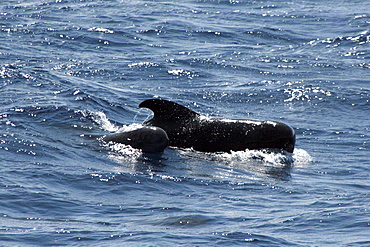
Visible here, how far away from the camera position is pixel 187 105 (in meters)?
19.8

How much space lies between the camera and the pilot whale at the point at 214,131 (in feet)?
48.3

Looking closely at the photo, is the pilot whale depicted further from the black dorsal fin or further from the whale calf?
the whale calf

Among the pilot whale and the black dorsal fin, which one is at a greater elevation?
the black dorsal fin

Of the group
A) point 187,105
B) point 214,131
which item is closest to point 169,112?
point 214,131

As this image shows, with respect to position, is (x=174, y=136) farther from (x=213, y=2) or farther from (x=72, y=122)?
(x=213, y=2)

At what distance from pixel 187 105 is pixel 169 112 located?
4.84m

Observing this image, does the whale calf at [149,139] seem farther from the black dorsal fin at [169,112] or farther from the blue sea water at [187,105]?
the black dorsal fin at [169,112]

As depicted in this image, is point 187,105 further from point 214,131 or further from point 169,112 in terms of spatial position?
point 214,131

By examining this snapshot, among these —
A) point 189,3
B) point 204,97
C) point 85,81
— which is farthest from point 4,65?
point 189,3

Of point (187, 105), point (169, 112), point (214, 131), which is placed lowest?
point (187, 105)

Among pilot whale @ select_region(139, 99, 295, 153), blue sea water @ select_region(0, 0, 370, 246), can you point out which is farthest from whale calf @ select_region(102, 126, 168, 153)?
pilot whale @ select_region(139, 99, 295, 153)

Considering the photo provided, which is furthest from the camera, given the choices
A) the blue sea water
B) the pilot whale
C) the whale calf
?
the pilot whale

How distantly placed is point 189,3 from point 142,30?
9.35 metres

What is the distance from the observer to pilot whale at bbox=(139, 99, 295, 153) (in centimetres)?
1473
